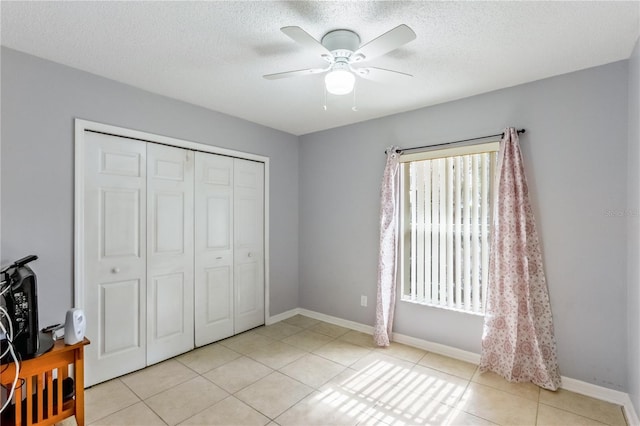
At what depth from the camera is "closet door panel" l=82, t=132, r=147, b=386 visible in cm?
240

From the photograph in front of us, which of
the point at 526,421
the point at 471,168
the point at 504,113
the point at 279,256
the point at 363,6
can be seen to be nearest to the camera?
the point at 363,6

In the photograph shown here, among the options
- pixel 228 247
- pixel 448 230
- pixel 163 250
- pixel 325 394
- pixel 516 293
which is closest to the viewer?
pixel 325 394

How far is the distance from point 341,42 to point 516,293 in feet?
7.48

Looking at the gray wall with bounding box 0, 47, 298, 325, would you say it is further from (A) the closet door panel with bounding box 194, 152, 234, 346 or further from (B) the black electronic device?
(A) the closet door panel with bounding box 194, 152, 234, 346

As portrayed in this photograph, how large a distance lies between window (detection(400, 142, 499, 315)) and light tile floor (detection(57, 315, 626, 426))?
0.63 meters

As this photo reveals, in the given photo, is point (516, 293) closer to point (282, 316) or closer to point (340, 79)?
point (340, 79)

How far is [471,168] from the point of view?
Result: 2.87 metres

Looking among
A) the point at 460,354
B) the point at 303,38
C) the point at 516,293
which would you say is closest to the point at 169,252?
the point at 303,38

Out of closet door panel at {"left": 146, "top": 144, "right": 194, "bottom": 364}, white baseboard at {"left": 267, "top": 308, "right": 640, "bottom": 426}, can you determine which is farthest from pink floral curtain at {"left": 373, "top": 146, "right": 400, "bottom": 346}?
closet door panel at {"left": 146, "top": 144, "right": 194, "bottom": 364}

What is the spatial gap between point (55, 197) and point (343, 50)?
2.26 meters

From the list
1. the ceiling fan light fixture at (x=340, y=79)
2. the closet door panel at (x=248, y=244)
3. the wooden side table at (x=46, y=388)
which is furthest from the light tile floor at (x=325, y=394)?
the ceiling fan light fixture at (x=340, y=79)

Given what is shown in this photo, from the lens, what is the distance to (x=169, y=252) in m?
2.89

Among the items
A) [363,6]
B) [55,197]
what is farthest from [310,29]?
[55,197]

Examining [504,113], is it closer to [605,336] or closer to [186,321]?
[605,336]
